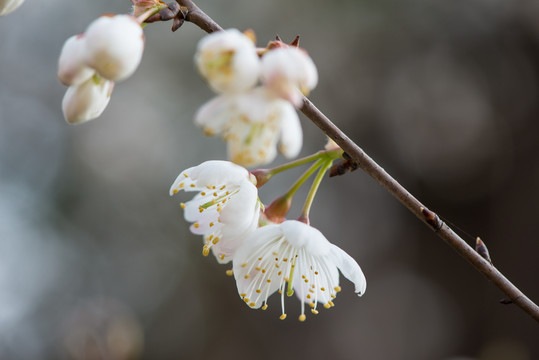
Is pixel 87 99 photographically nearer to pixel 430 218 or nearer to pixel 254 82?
pixel 254 82

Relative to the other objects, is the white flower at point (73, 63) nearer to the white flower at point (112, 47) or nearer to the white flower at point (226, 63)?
the white flower at point (112, 47)

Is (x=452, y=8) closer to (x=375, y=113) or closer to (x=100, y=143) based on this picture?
(x=375, y=113)

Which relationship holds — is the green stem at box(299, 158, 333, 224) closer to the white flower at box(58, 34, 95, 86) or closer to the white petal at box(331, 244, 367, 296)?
the white petal at box(331, 244, 367, 296)

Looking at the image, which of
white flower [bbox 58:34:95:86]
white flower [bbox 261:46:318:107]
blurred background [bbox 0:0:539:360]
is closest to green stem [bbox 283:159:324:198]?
white flower [bbox 261:46:318:107]

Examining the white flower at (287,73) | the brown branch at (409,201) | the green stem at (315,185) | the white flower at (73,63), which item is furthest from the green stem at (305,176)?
the white flower at (73,63)

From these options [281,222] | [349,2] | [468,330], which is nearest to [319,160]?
[281,222]
